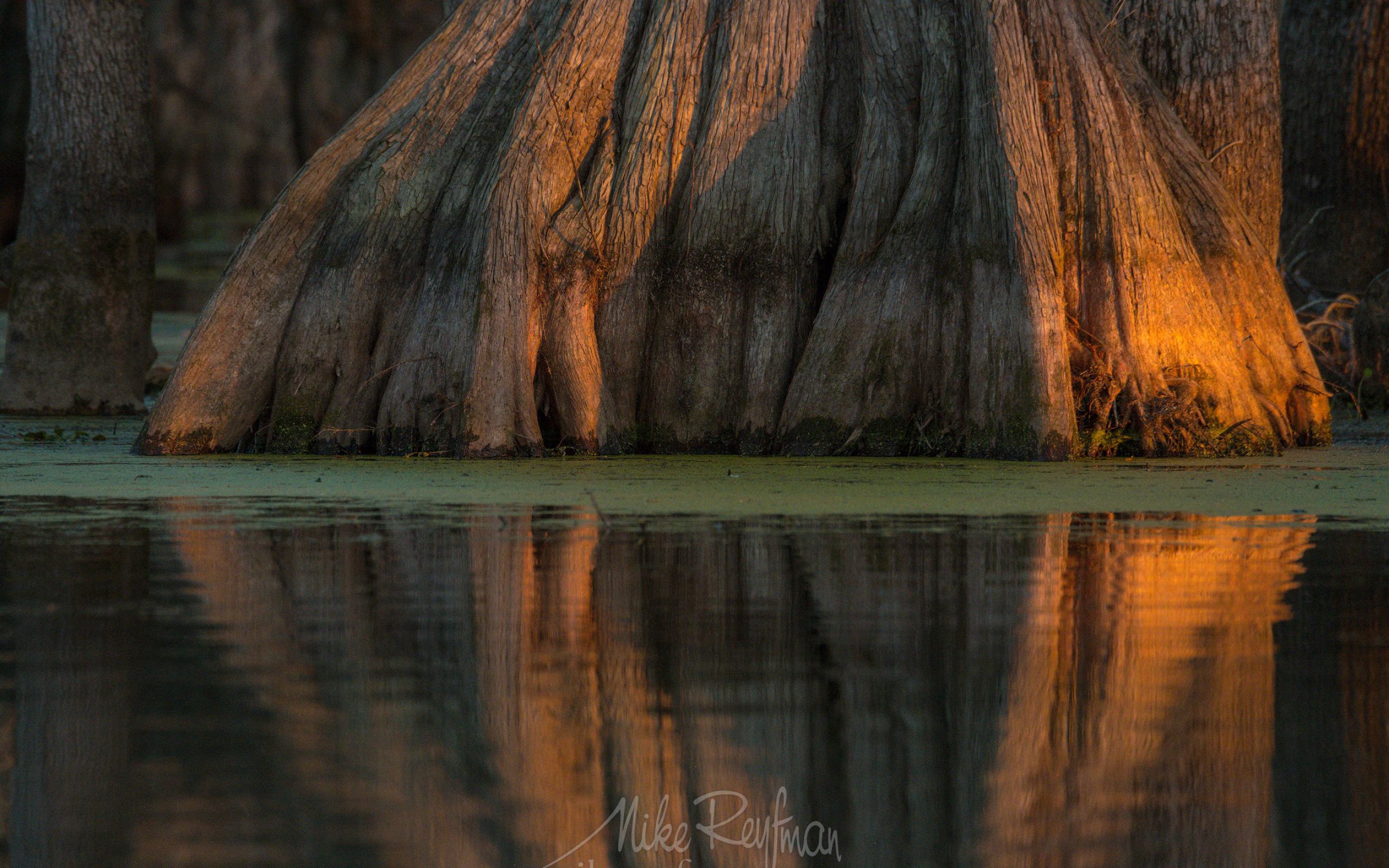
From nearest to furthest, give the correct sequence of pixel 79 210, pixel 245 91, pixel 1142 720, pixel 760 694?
pixel 1142 720
pixel 760 694
pixel 79 210
pixel 245 91

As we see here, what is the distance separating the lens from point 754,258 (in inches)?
338

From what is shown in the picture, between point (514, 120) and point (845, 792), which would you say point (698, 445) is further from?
point (845, 792)

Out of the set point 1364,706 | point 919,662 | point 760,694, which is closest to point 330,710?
point 760,694

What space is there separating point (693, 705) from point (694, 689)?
0.12 m

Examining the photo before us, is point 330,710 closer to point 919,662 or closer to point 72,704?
point 72,704

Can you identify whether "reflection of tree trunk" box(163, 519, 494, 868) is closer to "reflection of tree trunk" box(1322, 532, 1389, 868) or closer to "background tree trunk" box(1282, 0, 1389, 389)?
"reflection of tree trunk" box(1322, 532, 1389, 868)

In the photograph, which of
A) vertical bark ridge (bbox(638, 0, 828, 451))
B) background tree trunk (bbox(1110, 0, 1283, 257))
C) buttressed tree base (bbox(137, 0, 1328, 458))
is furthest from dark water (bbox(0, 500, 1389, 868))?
background tree trunk (bbox(1110, 0, 1283, 257))

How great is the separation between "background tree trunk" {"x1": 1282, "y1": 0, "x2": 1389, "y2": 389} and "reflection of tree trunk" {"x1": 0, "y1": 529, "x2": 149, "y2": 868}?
433 inches

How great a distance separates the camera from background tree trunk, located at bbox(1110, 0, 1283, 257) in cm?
964

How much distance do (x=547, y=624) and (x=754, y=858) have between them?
1.47m

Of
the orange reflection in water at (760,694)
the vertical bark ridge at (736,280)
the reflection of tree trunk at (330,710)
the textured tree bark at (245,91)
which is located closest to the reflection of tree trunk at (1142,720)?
the orange reflection in water at (760,694)

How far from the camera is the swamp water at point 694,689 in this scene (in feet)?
7.25

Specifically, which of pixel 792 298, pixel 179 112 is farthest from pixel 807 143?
pixel 179 112

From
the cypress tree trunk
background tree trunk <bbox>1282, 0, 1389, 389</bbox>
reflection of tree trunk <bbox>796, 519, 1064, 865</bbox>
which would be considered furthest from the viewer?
background tree trunk <bbox>1282, 0, 1389, 389</bbox>
